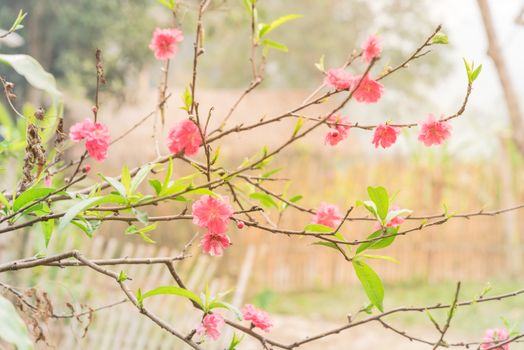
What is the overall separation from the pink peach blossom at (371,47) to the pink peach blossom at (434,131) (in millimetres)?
142

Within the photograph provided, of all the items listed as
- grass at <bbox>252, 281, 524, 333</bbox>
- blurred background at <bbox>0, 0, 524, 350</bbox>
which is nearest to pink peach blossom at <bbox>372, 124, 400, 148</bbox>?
blurred background at <bbox>0, 0, 524, 350</bbox>

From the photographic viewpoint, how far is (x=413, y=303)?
5551 millimetres

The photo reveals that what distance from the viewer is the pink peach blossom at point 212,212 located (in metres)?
0.83

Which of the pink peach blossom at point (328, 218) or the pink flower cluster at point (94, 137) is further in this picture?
the pink peach blossom at point (328, 218)

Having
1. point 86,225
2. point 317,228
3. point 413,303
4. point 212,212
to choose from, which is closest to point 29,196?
point 86,225

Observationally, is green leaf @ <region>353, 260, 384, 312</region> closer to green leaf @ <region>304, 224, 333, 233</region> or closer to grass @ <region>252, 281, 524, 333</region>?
green leaf @ <region>304, 224, 333, 233</region>

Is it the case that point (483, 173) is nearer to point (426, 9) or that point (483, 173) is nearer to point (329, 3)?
point (329, 3)

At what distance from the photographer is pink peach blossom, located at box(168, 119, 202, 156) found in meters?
0.93

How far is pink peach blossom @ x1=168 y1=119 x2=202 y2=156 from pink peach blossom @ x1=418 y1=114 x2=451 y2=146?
0.32m

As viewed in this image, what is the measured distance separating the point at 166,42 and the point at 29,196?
1.28 feet

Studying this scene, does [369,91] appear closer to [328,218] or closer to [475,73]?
[475,73]

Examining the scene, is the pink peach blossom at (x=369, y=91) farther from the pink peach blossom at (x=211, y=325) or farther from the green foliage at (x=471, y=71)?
the pink peach blossom at (x=211, y=325)

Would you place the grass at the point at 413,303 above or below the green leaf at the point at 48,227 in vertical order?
above

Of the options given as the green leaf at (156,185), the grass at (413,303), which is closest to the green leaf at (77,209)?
the green leaf at (156,185)
